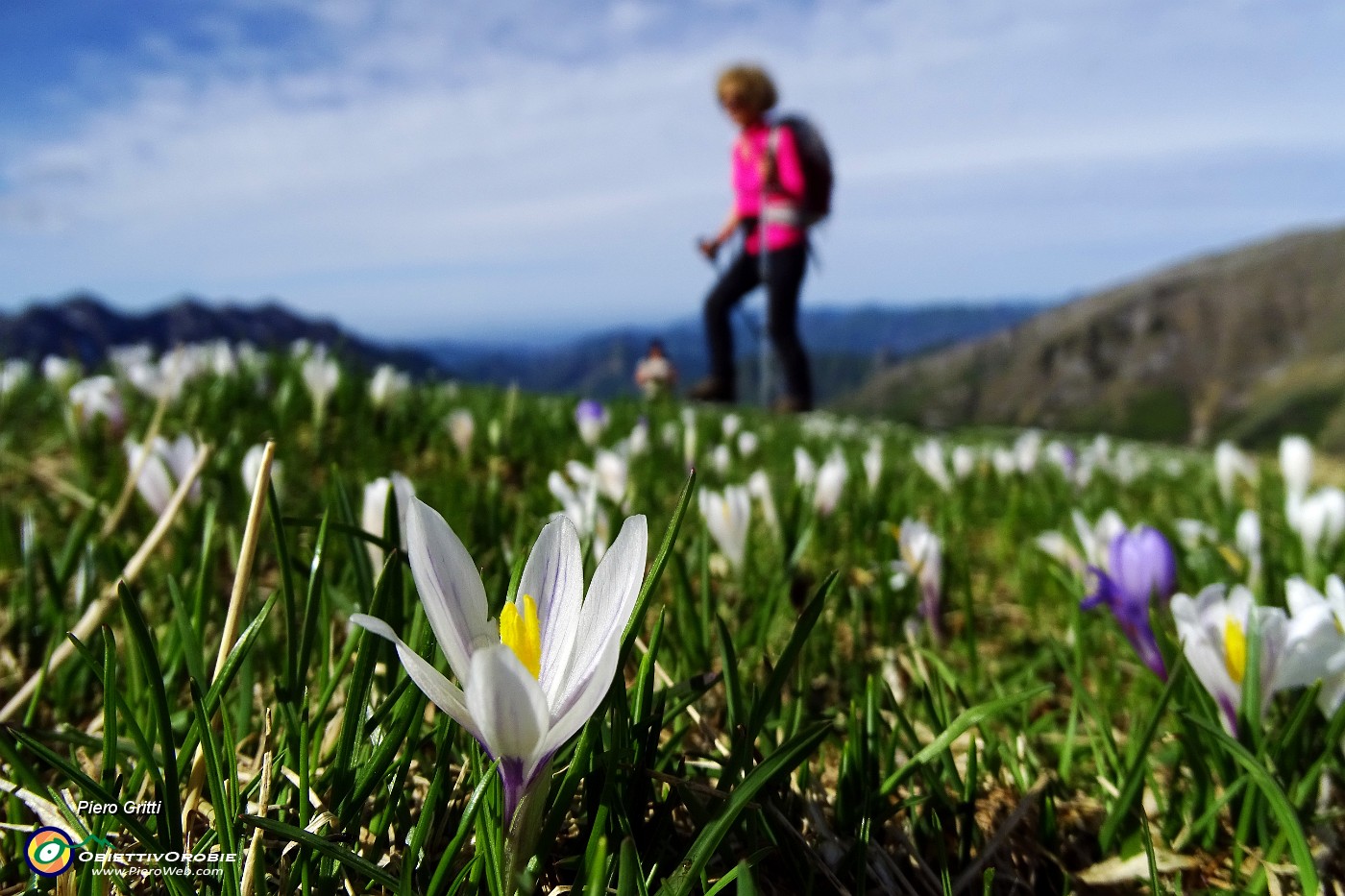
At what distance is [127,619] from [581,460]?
9.53 feet

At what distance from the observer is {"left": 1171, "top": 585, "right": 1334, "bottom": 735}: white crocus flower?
136 cm

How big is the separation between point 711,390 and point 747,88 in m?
3.39

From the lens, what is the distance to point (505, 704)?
76cm

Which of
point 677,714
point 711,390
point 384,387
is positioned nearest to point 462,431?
point 384,387

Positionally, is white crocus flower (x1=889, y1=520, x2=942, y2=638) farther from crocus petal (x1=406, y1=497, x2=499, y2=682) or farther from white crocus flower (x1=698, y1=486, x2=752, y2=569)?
crocus petal (x1=406, y1=497, x2=499, y2=682)

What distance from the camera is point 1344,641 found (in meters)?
1.35

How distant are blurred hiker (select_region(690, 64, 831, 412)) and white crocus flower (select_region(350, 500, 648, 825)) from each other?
8.86 metres

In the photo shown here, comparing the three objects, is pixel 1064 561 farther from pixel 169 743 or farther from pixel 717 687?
pixel 169 743

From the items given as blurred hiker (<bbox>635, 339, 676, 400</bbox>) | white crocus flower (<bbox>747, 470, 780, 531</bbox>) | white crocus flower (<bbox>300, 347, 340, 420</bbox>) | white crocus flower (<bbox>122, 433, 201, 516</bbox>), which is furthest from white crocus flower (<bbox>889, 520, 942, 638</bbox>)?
blurred hiker (<bbox>635, 339, 676, 400</bbox>)

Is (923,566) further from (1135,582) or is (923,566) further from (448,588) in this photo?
(448,588)

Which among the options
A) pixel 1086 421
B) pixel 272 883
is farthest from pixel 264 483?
pixel 1086 421

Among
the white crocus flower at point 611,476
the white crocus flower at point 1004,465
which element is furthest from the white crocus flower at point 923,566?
the white crocus flower at point 1004,465

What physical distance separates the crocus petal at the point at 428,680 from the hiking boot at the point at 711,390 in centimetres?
985

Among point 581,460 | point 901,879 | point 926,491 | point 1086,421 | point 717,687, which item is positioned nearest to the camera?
point 901,879
